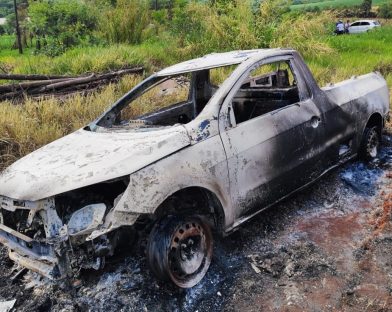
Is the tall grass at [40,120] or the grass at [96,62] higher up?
the grass at [96,62]

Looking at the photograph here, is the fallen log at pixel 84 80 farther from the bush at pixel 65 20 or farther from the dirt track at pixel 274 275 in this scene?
the bush at pixel 65 20

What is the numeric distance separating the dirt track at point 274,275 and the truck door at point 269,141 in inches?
16.6

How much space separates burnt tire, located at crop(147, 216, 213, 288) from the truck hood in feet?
1.72

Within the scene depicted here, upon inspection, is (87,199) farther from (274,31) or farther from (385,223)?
(274,31)

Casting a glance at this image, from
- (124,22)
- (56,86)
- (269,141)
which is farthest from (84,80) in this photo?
(124,22)

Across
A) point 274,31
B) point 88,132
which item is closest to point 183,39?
point 274,31

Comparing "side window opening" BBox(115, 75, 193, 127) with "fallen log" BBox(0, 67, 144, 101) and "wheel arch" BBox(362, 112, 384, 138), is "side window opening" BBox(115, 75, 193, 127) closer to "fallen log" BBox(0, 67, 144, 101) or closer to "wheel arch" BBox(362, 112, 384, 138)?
"fallen log" BBox(0, 67, 144, 101)

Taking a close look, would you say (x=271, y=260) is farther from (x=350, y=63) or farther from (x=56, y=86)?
(x=350, y=63)

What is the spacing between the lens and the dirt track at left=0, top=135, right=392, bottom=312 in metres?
3.41

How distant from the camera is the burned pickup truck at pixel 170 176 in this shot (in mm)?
3162

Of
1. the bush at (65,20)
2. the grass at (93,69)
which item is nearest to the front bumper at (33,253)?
the grass at (93,69)

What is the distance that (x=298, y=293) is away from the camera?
3.46 m

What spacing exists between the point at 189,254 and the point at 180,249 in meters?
0.16

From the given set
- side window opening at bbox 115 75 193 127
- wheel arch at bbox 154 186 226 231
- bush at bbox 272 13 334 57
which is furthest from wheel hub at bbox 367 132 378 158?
bush at bbox 272 13 334 57
